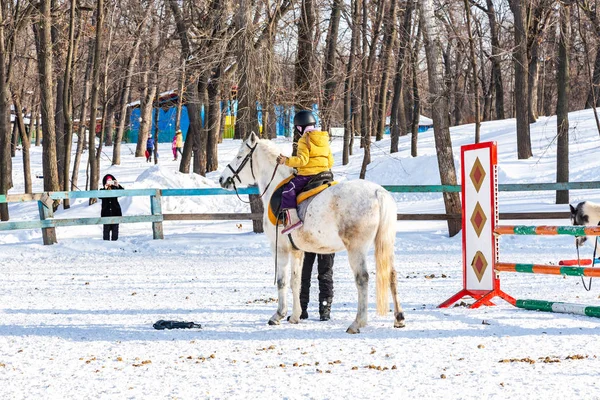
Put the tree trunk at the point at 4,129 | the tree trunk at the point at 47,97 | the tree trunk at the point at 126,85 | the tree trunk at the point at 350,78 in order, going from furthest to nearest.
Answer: the tree trunk at the point at 126,85
the tree trunk at the point at 350,78
the tree trunk at the point at 4,129
the tree trunk at the point at 47,97

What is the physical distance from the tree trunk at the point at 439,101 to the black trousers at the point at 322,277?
9.46 metres

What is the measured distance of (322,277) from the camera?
30.2 feet

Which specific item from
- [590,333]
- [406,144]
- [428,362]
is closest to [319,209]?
[428,362]

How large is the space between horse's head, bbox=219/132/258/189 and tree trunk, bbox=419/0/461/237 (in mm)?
9309

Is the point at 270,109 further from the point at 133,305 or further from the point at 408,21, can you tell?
the point at 408,21

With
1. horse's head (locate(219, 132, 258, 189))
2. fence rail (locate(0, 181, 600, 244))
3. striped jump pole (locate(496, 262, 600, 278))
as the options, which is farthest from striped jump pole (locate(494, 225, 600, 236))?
fence rail (locate(0, 181, 600, 244))

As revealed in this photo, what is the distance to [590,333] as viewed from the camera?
7.97 m

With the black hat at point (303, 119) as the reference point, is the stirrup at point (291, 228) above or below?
below

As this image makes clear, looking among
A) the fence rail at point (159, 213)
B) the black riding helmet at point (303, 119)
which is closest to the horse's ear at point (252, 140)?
the black riding helmet at point (303, 119)

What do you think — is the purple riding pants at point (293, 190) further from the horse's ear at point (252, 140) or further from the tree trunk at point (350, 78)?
the tree trunk at point (350, 78)

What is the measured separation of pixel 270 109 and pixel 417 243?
14.3 ft

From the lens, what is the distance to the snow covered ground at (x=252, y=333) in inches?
238

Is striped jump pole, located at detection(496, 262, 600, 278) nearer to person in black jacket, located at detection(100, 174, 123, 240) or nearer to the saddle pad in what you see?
the saddle pad

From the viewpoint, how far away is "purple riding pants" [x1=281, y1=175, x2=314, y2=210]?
8664 millimetres
